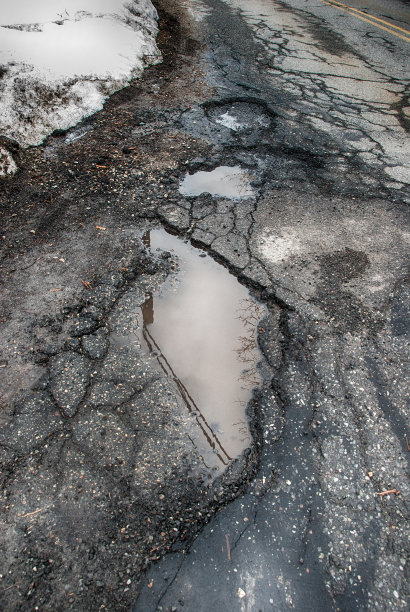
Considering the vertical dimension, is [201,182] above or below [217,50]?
below

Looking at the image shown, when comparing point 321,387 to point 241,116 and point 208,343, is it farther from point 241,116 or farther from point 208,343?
point 241,116

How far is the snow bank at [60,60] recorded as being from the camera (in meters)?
3.72

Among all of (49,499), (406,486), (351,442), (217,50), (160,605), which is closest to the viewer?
(160,605)

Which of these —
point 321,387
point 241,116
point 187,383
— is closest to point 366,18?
point 241,116

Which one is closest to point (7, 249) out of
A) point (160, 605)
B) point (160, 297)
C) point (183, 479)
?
point (160, 297)

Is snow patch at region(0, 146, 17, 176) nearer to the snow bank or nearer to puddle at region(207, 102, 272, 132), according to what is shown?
the snow bank

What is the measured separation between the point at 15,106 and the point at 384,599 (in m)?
4.50

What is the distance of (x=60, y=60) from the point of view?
424cm

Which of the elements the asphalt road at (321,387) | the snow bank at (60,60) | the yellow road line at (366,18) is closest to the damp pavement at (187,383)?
the asphalt road at (321,387)

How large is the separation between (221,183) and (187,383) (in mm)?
2089

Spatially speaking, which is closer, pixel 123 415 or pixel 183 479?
pixel 183 479

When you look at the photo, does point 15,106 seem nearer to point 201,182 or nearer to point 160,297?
point 201,182

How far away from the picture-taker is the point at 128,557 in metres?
1.51

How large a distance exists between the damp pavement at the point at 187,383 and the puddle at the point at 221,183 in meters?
0.04
